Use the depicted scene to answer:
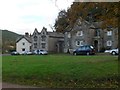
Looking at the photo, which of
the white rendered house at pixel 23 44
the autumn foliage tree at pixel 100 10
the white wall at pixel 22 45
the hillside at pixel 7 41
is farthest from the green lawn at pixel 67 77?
the white wall at pixel 22 45

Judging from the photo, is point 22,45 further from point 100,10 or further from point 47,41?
point 100,10

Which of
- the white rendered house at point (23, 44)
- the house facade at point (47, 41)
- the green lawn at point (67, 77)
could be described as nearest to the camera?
the green lawn at point (67, 77)

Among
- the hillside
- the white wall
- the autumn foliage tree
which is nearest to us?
the autumn foliage tree

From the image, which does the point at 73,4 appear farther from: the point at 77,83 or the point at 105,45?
the point at 105,45

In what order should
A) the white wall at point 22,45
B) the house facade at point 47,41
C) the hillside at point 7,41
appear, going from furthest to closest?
the white wall at point 22,45 < the house facade at point 47,41 < the hillside at point 7,41

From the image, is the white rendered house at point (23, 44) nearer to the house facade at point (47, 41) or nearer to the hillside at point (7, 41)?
the house facade at point (47, 41)

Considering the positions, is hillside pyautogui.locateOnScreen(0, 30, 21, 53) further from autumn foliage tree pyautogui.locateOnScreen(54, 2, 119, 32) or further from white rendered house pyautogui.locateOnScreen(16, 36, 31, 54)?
autumn foliage tree pyautogui.locateOnScreen(54, 2, 119, 32)

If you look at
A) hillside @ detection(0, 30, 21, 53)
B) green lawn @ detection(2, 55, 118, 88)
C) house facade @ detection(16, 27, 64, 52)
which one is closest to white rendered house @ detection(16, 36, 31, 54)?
house facade @ detection(16, 27, 64, 52)

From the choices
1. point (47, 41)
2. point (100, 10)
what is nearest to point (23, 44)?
point (47, 41)

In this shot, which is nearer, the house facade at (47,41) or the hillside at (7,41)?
the hillside at (7,41)

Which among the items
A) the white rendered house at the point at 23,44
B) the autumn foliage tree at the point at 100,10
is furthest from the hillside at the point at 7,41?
the autumn foliage tree at the point at 100,10

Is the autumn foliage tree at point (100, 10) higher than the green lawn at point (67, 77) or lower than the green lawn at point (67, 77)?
higher

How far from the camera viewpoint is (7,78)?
16.7 metres

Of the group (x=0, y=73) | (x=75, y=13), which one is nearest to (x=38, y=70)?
(x=0, y=73)
